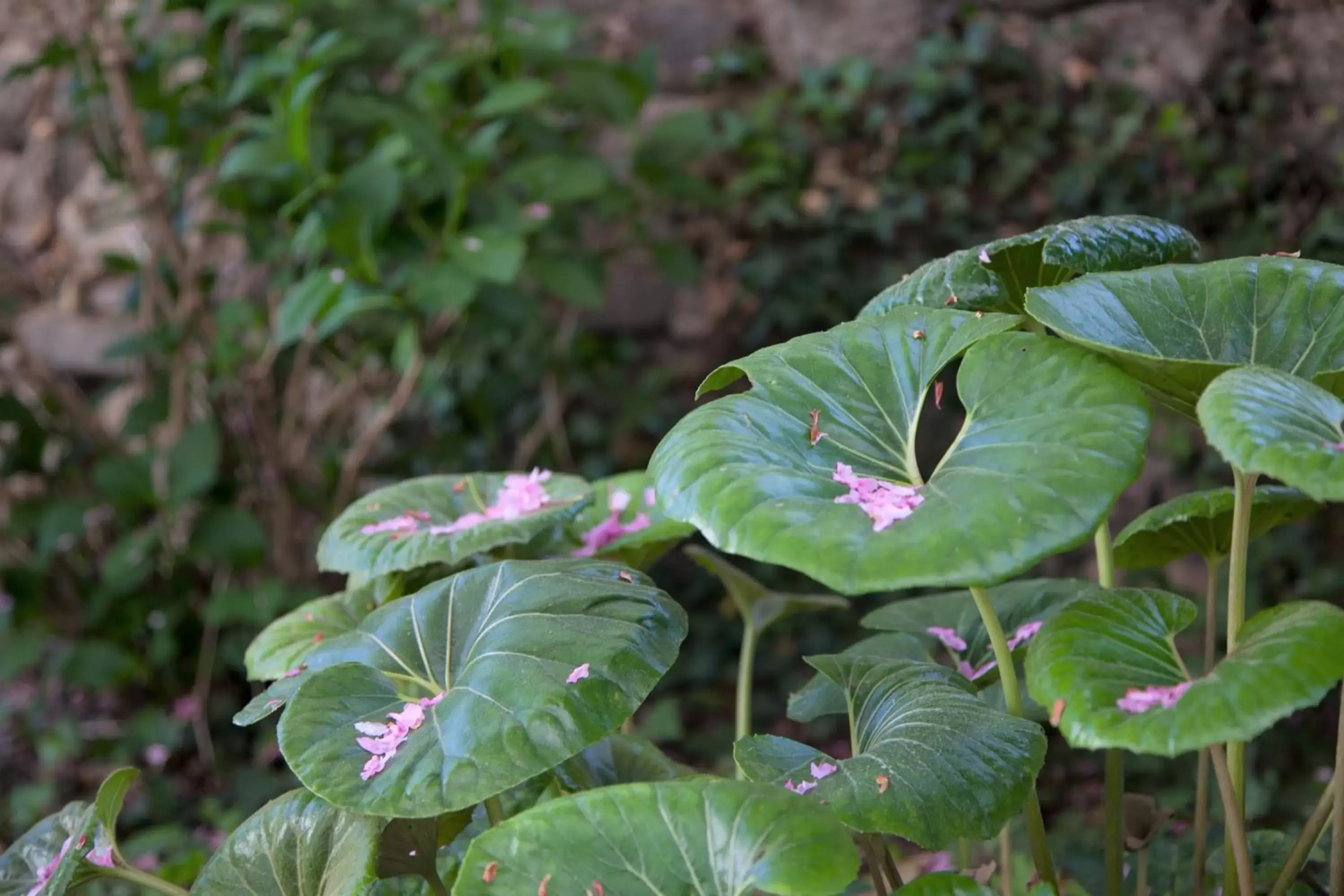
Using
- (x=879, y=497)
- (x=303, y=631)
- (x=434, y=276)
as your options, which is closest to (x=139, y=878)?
(x=303, y=631)

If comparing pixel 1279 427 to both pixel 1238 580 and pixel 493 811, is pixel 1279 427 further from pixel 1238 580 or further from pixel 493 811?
pixel 493 811

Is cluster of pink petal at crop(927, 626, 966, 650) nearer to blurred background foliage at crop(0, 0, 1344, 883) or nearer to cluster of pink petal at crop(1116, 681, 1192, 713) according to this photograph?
cluster of pink petal at crop(1116, 681, 1192, 713)

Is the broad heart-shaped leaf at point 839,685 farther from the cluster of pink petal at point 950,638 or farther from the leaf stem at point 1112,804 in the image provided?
the leaf stem at point 1112,804

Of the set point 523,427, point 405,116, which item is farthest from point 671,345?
point 405,116

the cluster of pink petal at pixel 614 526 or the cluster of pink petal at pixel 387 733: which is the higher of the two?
the cluster of pink petal at pixel 387 733

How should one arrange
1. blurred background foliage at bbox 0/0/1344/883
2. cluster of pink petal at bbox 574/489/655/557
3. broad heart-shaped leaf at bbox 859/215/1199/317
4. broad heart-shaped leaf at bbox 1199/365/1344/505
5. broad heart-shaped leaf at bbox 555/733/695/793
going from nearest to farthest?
broad heart-shaped leaf at bbox 1199/365/1344/505
broad heart-shaped leaf at bbox 859/215/1199/317
broad heart-shaped leaf at bbox 555/733/695/793
cluster of pink petal at bbox 574/489/655/557
blurred background foliage at bbox 0/0/1344/883

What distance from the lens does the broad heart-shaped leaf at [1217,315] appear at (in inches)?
23.2

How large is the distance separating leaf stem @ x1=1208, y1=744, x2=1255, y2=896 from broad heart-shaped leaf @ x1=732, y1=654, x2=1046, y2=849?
93 millimetres

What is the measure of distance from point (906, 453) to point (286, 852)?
1.40 ft

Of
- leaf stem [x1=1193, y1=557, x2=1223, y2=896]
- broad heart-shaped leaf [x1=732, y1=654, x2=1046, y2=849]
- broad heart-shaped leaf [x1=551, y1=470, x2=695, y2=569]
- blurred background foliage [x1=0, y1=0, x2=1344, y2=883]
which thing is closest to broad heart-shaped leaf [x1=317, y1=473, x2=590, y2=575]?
broad heart-shaped leaf [x1=551, y1=470, x2=695, y2=569]

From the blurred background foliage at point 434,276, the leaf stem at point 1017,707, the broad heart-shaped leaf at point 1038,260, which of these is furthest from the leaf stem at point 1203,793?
the blurred background foliage at point 434,276

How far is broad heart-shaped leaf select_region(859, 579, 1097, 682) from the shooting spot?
796 millimetres

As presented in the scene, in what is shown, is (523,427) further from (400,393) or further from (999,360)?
(999,360)

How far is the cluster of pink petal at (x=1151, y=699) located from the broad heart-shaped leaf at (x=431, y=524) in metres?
0.41
